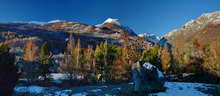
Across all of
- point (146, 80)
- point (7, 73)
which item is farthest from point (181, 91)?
point (7, 73)

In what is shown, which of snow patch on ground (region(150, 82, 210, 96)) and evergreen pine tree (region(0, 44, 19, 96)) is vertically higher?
evergreen pine tree (region(0, 44, 19, 96))

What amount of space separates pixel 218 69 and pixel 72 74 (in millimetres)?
28709

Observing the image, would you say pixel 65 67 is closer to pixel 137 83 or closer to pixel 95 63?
pixel 95 63

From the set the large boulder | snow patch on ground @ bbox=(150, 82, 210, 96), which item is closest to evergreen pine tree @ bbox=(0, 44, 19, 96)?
the large boulder

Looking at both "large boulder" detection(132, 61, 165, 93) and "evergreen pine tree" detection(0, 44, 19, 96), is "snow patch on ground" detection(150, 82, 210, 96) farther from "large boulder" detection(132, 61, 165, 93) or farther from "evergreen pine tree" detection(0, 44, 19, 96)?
"evergreen pine tree" detection(0, 44, 19, 96)

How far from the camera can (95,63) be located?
6244 cm

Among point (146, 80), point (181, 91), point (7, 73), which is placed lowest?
point (181, 91)

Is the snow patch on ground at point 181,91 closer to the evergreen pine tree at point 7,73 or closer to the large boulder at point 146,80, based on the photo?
the large boulder at point 146,80

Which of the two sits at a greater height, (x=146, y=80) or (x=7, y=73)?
(x=7, y=73)

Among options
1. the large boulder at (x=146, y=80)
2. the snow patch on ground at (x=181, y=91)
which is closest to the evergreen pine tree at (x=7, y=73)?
the large boulder at (x=146, y=80)

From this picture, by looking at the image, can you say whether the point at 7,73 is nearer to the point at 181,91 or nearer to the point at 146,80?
the point at 146,80

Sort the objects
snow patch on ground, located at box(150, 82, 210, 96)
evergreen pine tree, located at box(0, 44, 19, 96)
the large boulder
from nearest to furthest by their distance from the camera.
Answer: evergreen pine tree, located at box(0, 44, 19, 96) < snow patch on ground, located at box(150, 82, 210, 96) < the large boulder

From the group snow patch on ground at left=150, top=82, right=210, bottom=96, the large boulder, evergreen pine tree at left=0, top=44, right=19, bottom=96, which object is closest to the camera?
evergreen pine tree at left=0, top=44, right=19, bottom=96

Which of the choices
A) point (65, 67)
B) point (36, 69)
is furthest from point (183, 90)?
point (65, 67)
